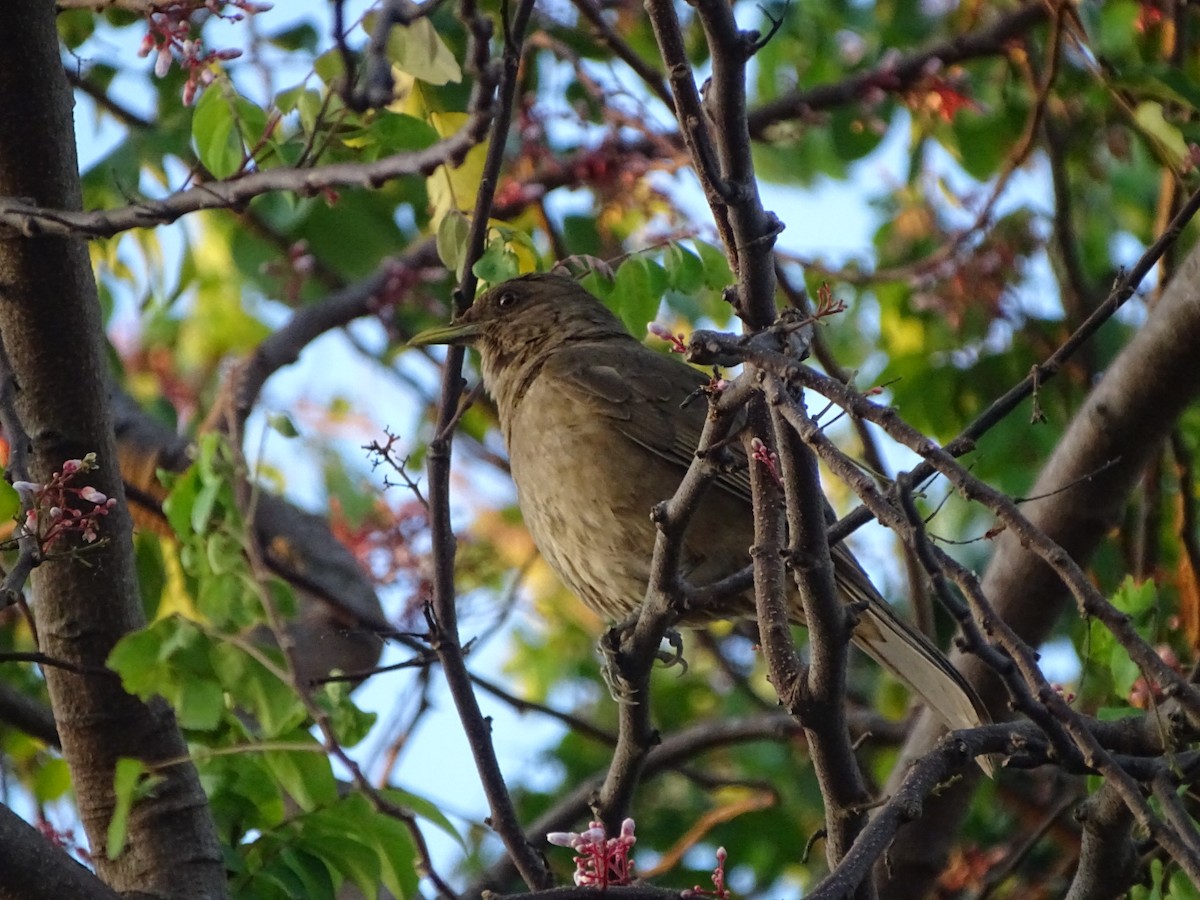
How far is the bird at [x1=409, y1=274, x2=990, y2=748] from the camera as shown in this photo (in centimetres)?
458

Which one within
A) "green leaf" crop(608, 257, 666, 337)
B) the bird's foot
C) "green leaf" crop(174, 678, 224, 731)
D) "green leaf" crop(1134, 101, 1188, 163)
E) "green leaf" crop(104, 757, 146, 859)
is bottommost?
"green leaf" crop(104, 757, 146, 859)

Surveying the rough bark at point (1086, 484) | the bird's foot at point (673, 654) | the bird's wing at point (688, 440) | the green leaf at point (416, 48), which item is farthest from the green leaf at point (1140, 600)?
the green leaf at point (416, 48)

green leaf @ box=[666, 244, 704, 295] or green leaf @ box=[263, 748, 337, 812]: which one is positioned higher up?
green leaf @ box=[666, 244, 704, 295]

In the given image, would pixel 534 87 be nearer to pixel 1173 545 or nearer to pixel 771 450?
pixel 1173 545

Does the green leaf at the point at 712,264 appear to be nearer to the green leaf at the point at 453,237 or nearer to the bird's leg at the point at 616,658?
the green leaf at the point at 453,237

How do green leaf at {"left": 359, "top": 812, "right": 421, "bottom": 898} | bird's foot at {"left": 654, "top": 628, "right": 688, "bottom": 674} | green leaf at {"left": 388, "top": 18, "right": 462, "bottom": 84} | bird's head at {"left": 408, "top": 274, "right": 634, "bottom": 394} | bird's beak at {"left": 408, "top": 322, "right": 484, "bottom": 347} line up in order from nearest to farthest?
green leaf at {"left": 388, "top": 18, "right": 462, "bottom": 84}
green leaf at {"left": 359, "top": 812, "right": 421, "bottom": 898}
bird's foot at {"left": 654, "top": 628, "right": 688, "bottom": 674}
bird's beak at {"left": 408, "top": 322, "right": 484, "bottom": 347}
bird's head at {"left": 408, "top": 274, "right": 634, "bottom": 394}

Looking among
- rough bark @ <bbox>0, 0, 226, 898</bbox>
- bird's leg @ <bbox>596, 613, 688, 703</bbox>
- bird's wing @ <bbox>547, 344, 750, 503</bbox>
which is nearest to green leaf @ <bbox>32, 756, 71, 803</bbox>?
rough bark @ <bbox>0, 0, 226, 898</bbox>

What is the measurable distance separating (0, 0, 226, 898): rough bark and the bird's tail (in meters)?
1.89

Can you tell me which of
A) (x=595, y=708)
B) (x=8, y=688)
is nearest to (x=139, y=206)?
(x=8, y=688)

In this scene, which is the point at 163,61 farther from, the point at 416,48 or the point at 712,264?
the point at 712,264

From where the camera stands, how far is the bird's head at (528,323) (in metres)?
5.74

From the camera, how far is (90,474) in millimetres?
3525

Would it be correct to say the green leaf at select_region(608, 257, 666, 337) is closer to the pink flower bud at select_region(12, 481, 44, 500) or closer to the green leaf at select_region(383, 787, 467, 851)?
the green leaf at select_region(383, 787, 467, 851)

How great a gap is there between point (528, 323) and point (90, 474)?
100.0 inches
